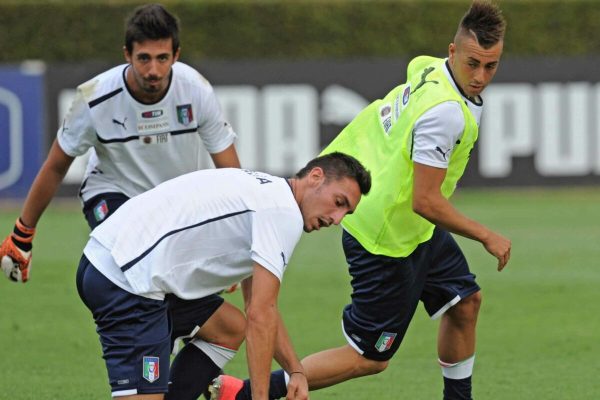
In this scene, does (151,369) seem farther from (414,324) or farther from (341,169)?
(414,324)

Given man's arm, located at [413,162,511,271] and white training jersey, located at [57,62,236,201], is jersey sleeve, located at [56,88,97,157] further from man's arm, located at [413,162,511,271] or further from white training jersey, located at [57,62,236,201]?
man's arm, located at [413,162,511,271]

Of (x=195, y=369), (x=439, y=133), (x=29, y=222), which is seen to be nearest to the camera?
(x=439, y=133)

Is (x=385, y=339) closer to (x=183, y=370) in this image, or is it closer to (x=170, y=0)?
(x=183, y=370)

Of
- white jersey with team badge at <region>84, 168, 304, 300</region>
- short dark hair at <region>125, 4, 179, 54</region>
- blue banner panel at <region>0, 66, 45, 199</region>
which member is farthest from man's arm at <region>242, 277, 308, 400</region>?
blue banner panel at <region>0, 66, 45, 199</region>

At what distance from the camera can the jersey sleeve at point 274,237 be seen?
5281 millimetres

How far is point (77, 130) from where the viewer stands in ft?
24.0

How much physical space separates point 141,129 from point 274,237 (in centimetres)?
228

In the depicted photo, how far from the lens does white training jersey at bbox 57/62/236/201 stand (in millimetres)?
7320

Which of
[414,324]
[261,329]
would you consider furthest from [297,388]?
[414,324]

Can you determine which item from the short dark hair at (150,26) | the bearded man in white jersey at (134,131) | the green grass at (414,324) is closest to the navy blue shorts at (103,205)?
the bearded man in white jersey at (134,131)

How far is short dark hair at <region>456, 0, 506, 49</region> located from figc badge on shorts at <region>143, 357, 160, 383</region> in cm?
220

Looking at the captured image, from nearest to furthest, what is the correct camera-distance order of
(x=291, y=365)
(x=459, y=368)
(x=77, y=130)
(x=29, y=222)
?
1. (x=291, y=365)
2. (x=459, y=368)
3. (x=29, y=222)
4. (x=77, y=130)

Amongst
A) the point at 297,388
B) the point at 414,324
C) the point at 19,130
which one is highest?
the point at 297,388

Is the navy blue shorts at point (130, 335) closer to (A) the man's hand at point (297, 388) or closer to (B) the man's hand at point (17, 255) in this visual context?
(A) the man's hand at point (297, 388)
